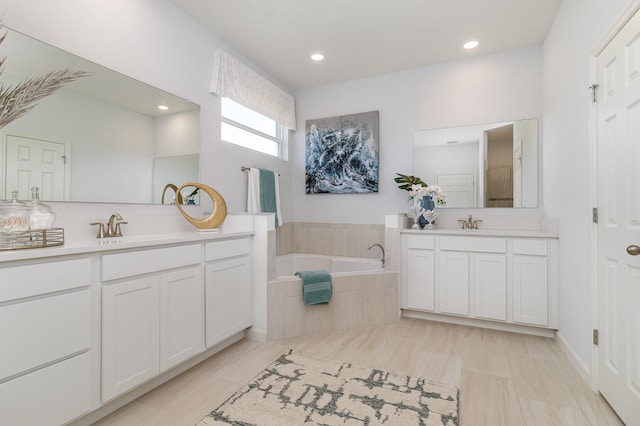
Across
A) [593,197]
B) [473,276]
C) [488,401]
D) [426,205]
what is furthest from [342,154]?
[488,401]

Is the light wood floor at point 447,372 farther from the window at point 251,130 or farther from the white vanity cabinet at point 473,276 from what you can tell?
the window at point 251,130

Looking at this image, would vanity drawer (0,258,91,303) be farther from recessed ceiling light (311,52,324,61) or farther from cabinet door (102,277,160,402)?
recessed ceiling light (311,52,324,61)

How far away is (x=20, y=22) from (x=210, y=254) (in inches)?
64.7

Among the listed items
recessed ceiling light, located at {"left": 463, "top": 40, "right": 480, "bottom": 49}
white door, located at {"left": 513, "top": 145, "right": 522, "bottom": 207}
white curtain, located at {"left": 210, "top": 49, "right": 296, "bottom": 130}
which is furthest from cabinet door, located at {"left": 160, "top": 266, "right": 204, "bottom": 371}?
recessed ceiling light, located at {"left": 463, "top": 40, "right": 480, "bottom": 49}

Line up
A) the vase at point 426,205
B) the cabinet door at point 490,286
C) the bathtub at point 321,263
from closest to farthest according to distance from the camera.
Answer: the cabinet door at point 490,286
the vase at point 426,205
the bathtub at point 321,263

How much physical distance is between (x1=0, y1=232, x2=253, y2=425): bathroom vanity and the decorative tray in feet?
0.22

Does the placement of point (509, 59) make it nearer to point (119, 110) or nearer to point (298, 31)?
point (298, 31)

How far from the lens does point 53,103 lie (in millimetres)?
1783

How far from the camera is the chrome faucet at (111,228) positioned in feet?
6.48

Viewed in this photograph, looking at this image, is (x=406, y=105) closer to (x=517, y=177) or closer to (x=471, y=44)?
(x=471, y=44)

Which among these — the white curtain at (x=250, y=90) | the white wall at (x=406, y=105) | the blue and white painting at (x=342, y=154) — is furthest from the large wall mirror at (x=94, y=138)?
the white wall at (x=406, y=105)

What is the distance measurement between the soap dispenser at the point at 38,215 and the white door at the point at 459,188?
3.36 m

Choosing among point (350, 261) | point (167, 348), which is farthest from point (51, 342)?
point (350, 261)

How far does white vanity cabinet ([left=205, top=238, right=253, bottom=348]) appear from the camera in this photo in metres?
2.20
